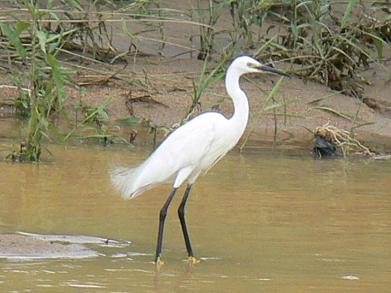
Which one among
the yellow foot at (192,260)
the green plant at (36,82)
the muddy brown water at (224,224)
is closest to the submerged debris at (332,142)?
the muddy brown water at (224,224)

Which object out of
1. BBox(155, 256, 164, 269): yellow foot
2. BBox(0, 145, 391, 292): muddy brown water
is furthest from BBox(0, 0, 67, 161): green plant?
BBox(155, 256, 164, 269): yellow foot

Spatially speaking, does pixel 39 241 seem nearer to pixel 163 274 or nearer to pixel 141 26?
pixel 163 274

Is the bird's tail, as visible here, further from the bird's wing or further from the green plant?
the green plant

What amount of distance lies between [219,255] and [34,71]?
248 centimetres

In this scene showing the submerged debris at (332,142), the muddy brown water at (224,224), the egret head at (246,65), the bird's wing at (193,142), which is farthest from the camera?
the submerged debris at (332,142)

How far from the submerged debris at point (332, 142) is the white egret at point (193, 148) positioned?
2.96 metres

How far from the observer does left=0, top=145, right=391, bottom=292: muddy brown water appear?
5254mm

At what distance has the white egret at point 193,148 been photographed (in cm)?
608

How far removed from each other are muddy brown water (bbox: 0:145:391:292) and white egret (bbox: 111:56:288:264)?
0.93ft

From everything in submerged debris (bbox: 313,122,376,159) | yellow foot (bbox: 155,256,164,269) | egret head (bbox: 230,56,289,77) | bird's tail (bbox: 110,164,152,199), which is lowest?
yellow foot (bbox: 155,256,164,269)

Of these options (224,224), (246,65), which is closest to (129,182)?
(224,224)

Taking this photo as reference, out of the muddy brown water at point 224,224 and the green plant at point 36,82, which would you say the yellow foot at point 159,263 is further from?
the green plant at point 36,82

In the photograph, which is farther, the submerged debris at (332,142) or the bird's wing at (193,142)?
the submerged debris at (332,142)

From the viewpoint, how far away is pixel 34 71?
786cm
